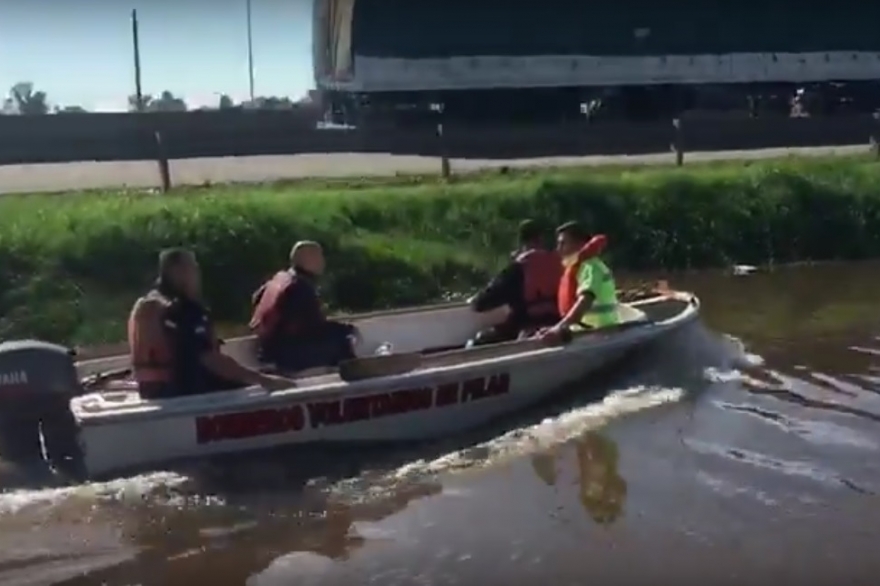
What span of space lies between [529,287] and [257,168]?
11.0m

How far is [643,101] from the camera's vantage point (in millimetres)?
29578

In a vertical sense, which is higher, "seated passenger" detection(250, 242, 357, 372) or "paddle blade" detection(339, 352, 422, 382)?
"seated passenger" detection(250, 242, 357, 372)

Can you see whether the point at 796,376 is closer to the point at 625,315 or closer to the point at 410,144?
the point at 625,315

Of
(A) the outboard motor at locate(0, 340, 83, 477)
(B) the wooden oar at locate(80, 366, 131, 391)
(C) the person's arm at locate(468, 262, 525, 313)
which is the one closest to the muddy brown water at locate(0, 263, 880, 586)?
(A) the outboard motor at locate(0, 340, 83, 477)

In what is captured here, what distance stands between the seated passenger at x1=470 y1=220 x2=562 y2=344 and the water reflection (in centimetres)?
151

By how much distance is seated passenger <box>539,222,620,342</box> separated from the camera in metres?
10.6

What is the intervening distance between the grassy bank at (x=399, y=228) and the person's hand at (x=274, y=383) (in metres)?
4.32

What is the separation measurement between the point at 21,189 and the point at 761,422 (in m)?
12.0

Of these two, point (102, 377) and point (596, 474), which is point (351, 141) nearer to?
point (102, 377)

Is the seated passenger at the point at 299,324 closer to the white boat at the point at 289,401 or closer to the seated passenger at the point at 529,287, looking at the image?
the white boat at the point at 289,401

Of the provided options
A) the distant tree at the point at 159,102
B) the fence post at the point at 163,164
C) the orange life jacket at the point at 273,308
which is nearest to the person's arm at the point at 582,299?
the orange life jacket at the point at 273,308

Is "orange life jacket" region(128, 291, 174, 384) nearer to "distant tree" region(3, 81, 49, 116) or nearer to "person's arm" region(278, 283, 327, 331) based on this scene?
"person's arm" region(278, 283, 327, 331)

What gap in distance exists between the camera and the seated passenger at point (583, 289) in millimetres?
10562

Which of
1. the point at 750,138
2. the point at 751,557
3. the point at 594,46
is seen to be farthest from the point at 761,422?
the point at 594,46
